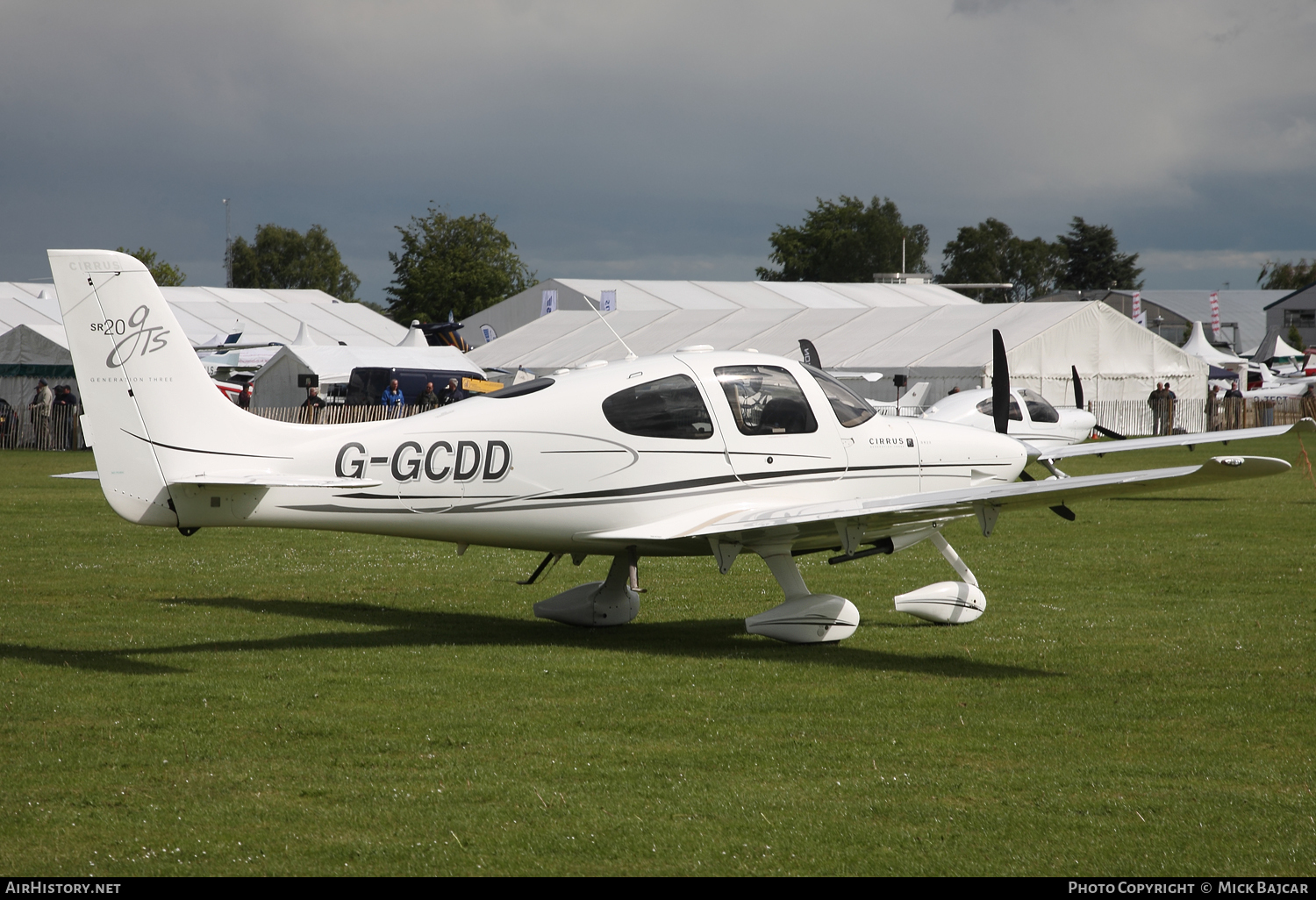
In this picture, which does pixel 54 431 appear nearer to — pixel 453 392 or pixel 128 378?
pixel 453 392

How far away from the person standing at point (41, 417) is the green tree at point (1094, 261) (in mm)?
117469

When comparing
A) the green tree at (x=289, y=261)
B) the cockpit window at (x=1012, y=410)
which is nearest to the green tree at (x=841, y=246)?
the green tree at (x=289, y=261)

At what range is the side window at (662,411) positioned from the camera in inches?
350

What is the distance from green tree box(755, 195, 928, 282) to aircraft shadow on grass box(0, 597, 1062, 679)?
106531 mm

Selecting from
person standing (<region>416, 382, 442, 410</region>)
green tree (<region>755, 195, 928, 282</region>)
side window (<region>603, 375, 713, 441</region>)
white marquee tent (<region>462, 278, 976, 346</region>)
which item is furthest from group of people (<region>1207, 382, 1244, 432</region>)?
green tree (<region>755, 195, 928, 282</region>)

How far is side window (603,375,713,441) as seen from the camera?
8891 mm

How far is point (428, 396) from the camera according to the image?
35.1m

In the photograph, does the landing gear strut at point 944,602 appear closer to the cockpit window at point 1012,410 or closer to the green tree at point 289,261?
the cockpit window at point 1012,410

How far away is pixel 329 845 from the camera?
4844 mm

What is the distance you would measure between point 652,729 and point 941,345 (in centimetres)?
3571

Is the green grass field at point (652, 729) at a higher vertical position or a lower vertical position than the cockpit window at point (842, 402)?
lower

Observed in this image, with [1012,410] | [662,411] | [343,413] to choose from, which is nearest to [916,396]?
[1012,410]

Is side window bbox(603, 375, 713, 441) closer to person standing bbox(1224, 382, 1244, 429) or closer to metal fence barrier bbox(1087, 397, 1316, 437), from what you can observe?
metal fence barrier bbox(1087, 397, 1316, 437)

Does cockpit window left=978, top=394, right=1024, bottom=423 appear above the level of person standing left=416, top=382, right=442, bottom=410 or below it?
below
